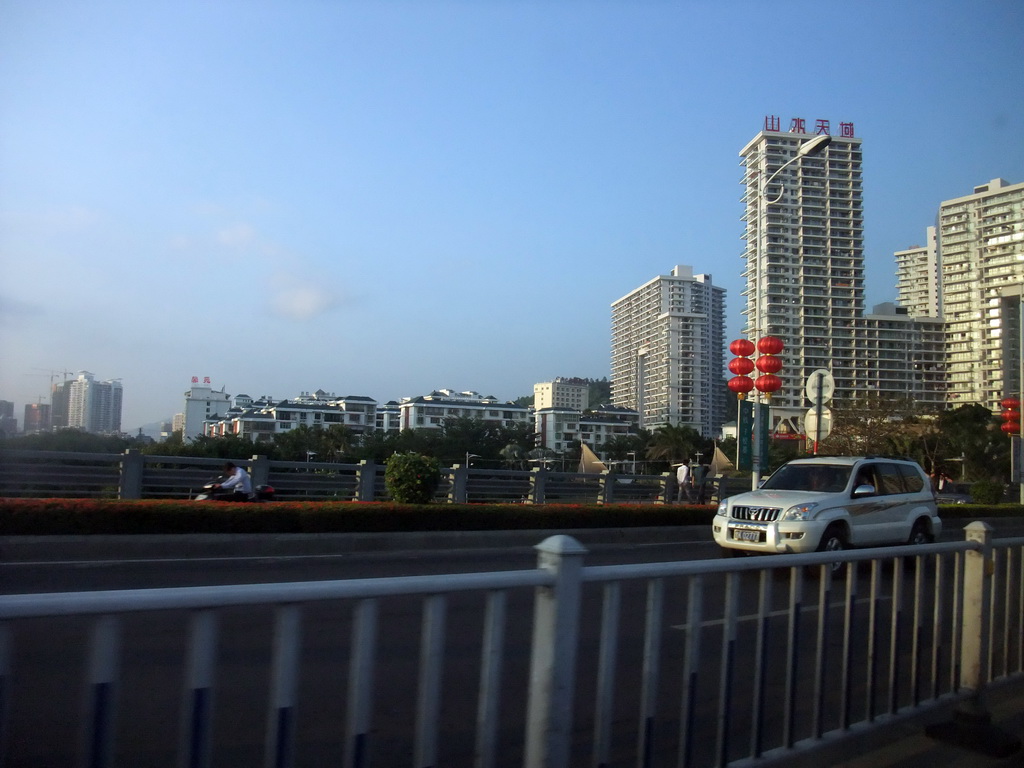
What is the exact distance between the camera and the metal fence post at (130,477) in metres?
15.4

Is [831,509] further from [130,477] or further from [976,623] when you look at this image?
[130,477]

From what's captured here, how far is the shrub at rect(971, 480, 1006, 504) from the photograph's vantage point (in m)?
29.0

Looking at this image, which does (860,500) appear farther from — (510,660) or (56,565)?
(56,565)

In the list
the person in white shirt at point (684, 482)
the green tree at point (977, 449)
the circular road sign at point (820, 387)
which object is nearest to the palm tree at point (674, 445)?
the green tree at point (977, 449)

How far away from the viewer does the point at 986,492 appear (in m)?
29.0

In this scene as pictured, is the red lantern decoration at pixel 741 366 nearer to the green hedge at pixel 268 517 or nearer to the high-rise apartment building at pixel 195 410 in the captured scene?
the green hedge at pixel 268 517

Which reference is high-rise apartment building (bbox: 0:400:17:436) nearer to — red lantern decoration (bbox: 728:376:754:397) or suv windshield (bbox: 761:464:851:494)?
suv windshield (bbox: 761:464:851:494)

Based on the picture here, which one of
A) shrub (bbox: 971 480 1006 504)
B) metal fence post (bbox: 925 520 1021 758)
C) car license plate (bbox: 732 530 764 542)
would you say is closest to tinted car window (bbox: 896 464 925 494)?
car license plate (bbox: 732 530 764 542)

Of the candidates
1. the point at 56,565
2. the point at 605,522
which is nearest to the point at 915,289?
the point at 605,522

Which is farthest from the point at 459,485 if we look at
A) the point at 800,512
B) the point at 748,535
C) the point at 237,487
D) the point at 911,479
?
the point at 911,479

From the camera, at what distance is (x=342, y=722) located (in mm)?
2354

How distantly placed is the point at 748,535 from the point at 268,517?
7863 mm

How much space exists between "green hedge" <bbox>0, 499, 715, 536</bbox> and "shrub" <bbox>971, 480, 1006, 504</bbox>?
1820 centimetres

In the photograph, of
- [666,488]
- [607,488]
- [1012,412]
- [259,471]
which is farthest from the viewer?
[1012,412]
